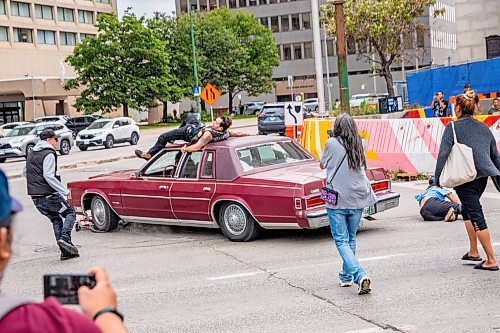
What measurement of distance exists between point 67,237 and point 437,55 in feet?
303

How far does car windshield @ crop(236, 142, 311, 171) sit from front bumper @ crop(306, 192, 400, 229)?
54.8 inches

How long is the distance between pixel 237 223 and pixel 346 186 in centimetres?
341

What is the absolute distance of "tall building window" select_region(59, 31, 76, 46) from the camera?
86.8m

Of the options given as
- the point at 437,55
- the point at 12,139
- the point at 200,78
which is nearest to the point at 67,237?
the point at 12,139

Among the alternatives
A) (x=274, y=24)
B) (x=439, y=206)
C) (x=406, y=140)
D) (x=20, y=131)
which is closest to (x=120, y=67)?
→ (x=20, y=131)

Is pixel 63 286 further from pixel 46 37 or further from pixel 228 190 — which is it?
pixel 46 37

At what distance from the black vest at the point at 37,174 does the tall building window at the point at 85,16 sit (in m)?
82.2

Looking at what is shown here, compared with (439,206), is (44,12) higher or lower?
higher

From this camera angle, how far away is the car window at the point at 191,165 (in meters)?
11.7

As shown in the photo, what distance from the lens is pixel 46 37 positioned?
276ft

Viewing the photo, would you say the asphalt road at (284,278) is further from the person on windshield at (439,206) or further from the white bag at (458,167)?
the white bag at (458,167)

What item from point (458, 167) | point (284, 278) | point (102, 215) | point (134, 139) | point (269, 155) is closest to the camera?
point (458, 167)

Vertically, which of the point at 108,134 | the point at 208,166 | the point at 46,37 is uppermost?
the point at 46,37

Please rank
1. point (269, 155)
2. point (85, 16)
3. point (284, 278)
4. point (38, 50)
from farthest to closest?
point (85, 16), point (38, 50), point (269, 155), point (284, 278)
